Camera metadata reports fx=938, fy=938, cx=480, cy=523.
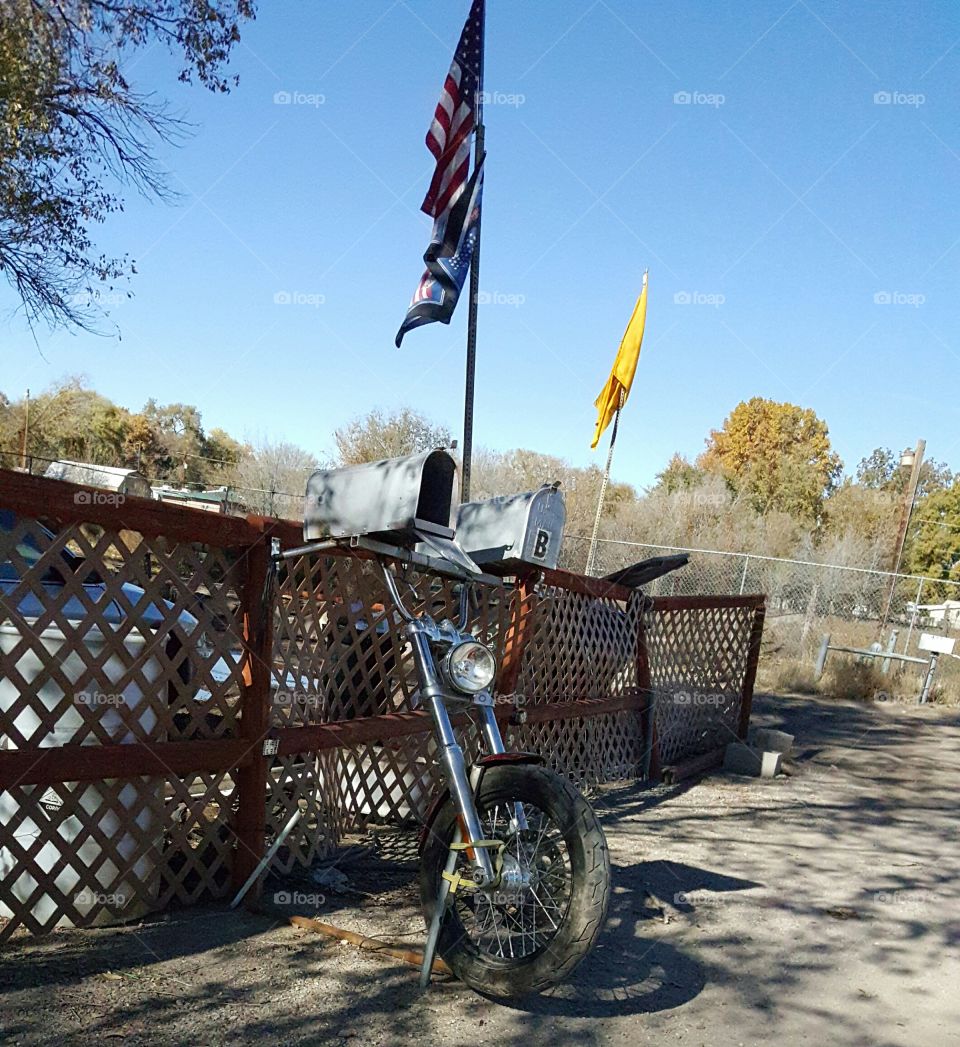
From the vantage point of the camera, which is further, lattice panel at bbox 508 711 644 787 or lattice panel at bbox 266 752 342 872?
lattice panel at bbox 508 711 644 787

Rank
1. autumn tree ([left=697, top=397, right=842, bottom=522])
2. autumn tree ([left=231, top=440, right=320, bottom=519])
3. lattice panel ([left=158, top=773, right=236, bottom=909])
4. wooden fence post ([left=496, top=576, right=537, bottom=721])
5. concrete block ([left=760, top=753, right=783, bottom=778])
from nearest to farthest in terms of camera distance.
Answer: lattice panel ([left=158, top=773, right=236, bottom=909]) → wooden fence post ([left=496, top=576, right=537, bottom=721]) → concrete block ([left=760, top=753, right=783, bottom=778]) → autumn tree ([left=231, top=440, right=320, bottom=519]) → autumn tree ([left=697, top=397, right=842, bottom=522])

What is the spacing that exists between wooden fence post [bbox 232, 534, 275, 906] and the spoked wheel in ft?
2.92

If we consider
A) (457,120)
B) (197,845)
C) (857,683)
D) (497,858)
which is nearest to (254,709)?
(197,845)

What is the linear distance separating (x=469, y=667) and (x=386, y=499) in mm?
677

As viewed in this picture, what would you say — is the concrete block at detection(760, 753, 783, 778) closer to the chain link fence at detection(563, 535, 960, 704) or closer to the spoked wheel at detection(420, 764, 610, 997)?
the spoked wheel at detection(420, 764, 610, 997)

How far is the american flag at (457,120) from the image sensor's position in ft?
29.2

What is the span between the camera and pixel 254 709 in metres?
3.90

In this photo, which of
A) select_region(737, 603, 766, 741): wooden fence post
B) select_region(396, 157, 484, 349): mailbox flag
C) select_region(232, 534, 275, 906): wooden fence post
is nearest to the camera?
select_region(232, 534, 275, 906): wooden fence post

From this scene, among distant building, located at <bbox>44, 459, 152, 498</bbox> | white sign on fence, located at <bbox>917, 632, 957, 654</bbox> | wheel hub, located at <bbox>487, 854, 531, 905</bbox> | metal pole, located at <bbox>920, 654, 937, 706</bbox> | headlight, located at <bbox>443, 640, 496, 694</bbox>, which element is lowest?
wheel hub, located at <bbox>487, 854, 531, 905</bbox>

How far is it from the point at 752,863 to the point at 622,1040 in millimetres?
2453

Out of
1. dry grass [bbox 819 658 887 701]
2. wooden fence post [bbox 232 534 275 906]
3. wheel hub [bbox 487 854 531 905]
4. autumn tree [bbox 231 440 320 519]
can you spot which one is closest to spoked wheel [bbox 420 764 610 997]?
wheel hub [bbox 487 854 531 905]

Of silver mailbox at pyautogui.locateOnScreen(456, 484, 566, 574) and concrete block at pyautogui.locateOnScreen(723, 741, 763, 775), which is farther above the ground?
silver mailbox at pyautogui.locateOnScreen(456, 484, 566, 574)

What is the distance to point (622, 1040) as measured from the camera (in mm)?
2980

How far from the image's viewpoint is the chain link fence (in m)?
13.8
